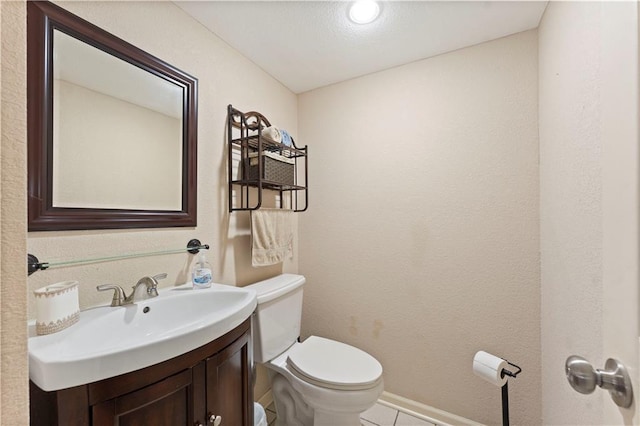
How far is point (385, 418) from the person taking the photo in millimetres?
1531

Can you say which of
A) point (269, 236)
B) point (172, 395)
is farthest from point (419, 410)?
point (172, 395)

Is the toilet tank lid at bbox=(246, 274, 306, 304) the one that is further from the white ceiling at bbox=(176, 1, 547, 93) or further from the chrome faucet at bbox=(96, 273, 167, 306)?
the white ceiling at bbox=(176, 1, 547, 93)

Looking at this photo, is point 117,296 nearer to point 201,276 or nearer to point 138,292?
point 138,292

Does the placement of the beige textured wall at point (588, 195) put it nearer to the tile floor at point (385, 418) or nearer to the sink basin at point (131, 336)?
the tile floor at point (385, 418)

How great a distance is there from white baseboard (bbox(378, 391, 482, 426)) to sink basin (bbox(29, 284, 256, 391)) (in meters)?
1.23

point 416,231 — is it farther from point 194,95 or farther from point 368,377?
point 194,95

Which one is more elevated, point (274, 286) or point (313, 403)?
point (274, 286)

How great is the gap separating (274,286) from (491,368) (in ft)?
3.47

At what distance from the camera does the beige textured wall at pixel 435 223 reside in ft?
4.36

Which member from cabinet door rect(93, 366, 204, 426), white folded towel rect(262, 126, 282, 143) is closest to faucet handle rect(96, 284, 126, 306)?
cabinet door rect(93, 366, 204, 426)

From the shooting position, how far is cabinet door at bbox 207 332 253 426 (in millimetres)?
811

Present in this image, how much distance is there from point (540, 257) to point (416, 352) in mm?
845

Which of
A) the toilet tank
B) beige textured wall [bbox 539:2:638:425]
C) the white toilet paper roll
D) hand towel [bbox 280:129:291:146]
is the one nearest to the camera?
beige textured wall [bbox 539:2:638:425]

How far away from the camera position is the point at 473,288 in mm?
1424
